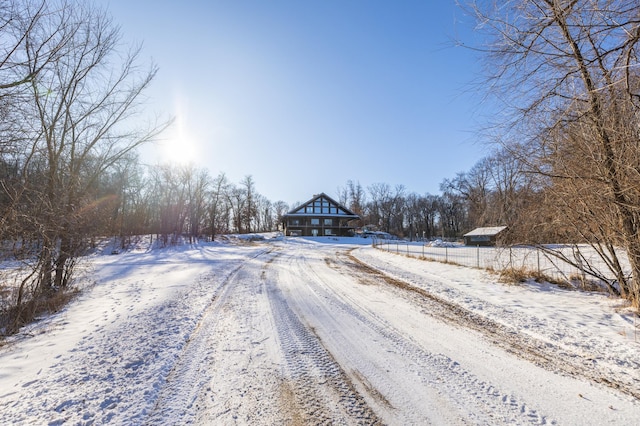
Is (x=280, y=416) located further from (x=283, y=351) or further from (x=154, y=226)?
(x=154, y=226)

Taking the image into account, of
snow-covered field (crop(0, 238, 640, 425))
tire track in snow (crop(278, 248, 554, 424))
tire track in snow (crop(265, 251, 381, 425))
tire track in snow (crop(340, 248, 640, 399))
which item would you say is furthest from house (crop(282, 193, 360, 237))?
tire track in snow (crop(265, 251, 381, 425))

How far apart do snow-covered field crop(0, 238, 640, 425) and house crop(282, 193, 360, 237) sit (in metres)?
45.8

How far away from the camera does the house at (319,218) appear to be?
52969 millimetres

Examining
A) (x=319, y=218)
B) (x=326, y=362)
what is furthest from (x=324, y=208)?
(x=326, y=362)

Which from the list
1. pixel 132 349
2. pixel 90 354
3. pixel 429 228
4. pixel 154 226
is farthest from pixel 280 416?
pixel 429 228

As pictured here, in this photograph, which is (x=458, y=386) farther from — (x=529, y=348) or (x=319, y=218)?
(x=319, y=218)

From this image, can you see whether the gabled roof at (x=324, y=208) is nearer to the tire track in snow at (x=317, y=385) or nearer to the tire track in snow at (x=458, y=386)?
the tire track in snow at (x=458, y=386)

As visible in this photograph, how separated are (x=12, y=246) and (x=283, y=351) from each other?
609 centimetres

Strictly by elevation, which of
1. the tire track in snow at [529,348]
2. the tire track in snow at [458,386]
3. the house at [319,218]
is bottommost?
the tire track in snow at [529,348]

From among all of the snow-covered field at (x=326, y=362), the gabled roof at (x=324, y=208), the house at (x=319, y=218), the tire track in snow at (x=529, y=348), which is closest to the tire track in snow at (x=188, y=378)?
the snow-covered field at (x=326, y=362)

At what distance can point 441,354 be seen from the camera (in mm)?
3873

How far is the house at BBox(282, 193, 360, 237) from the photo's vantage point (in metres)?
53.0

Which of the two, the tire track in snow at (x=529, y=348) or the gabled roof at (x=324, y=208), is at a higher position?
the gabled roof at (x=324, y=208)

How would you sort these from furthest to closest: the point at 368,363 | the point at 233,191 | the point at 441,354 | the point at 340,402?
the point at 233,191 < the point at 441,354 < the point at 368,363 < the point at 340,402
